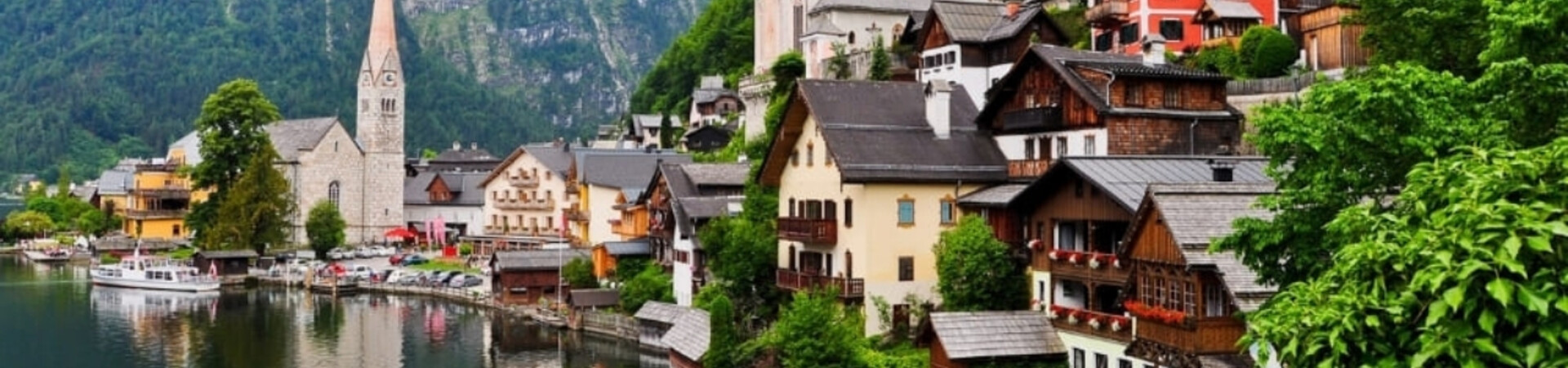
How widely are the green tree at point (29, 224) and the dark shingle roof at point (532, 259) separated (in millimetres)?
77880

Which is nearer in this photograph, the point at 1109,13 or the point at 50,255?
the point at 1109,13

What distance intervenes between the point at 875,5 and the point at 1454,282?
2765 inches

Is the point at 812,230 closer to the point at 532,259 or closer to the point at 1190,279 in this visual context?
the point at 1190,279

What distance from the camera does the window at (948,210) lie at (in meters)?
40.8

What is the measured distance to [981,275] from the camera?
37812 mm

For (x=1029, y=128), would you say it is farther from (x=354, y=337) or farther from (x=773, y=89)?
(x=773, y=89)

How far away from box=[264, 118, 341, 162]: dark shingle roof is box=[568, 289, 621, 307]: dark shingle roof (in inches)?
2216

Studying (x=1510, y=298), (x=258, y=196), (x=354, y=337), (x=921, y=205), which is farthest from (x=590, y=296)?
(x=1510, y=298)

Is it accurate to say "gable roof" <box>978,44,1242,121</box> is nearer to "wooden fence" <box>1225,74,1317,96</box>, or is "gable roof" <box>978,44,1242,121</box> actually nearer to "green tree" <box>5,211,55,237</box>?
"wooden fence" <box>1225,74,1317,96</box>

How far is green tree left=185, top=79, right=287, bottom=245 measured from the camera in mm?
101375

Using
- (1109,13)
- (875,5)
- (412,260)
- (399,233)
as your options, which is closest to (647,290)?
(1109,13)

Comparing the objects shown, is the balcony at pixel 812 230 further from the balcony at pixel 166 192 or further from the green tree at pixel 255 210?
the balcony at pixel 166 192

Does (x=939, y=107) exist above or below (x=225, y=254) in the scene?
above

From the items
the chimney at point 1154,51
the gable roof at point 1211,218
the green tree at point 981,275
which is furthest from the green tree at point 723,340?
the gable roof at point 1211,218
